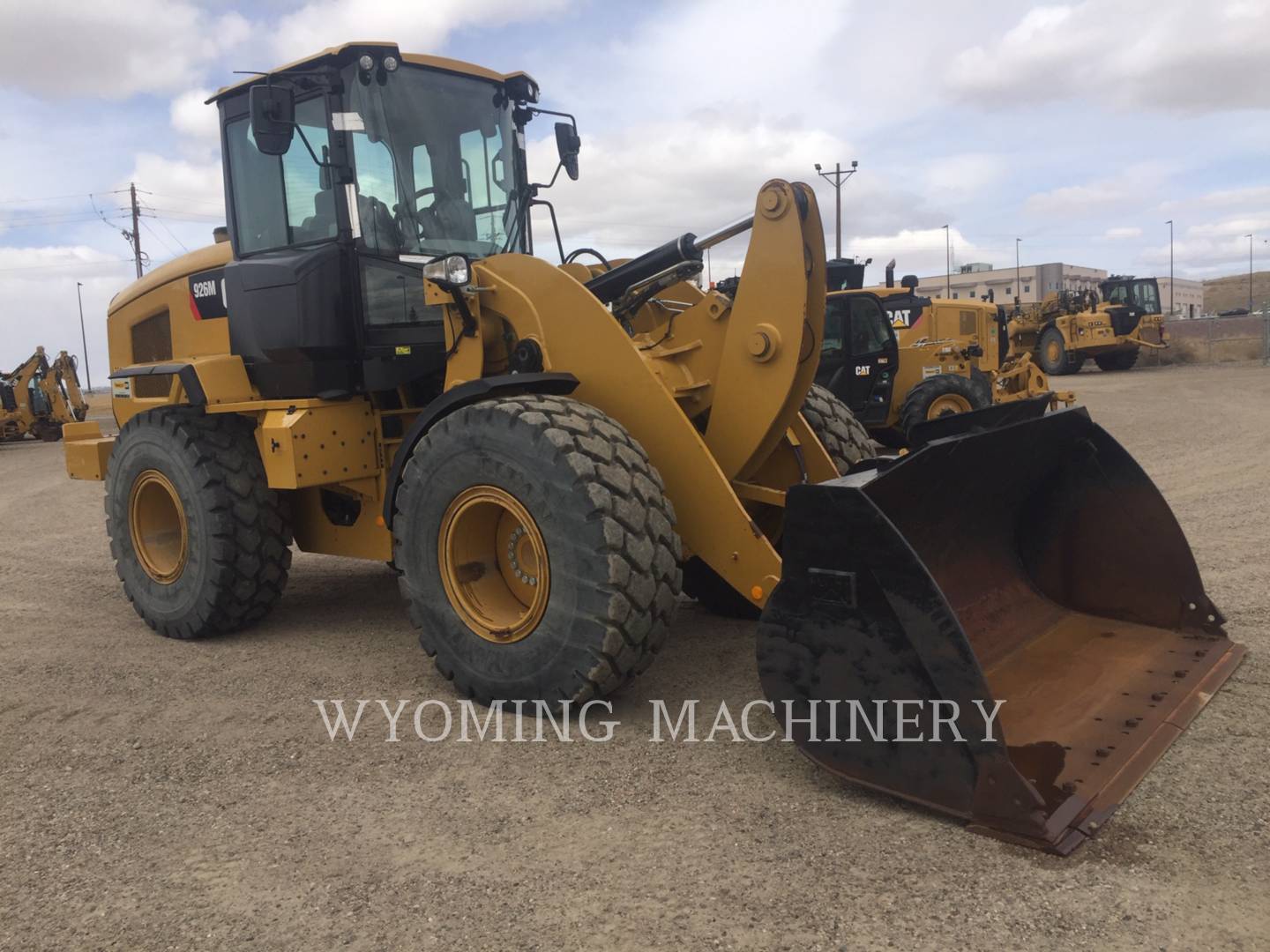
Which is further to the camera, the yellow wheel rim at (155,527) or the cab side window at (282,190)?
the yellow wheel rim at (155,527)

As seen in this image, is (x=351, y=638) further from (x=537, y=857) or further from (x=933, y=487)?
(x=933, y=487)

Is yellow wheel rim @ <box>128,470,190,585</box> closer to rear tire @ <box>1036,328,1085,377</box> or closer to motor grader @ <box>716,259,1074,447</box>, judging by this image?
motor grader @ <box>716,259,1074,447</box>

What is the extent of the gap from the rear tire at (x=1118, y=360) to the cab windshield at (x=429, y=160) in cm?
2738

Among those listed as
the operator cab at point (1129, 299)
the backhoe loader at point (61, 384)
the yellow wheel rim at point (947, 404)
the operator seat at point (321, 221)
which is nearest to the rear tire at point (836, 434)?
the operator seat at point (321, 221)

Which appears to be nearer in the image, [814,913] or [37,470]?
[814,913]

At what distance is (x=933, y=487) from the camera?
3.86 m

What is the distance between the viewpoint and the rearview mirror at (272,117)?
441 cm

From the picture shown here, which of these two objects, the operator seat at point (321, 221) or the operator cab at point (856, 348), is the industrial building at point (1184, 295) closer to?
the operator cab at point (856, 348)

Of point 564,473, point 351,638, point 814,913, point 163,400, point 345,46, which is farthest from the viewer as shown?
point 163,400

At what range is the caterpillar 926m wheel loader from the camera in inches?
123

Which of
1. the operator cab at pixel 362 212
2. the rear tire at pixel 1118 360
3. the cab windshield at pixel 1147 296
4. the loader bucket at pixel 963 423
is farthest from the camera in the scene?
the cab windshield at pixel 1147 296

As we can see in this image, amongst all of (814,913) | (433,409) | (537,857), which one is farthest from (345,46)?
(814,913)

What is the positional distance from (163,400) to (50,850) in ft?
10.5

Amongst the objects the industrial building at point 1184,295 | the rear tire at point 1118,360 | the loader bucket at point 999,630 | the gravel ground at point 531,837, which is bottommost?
the gravel ground at point 531,837
